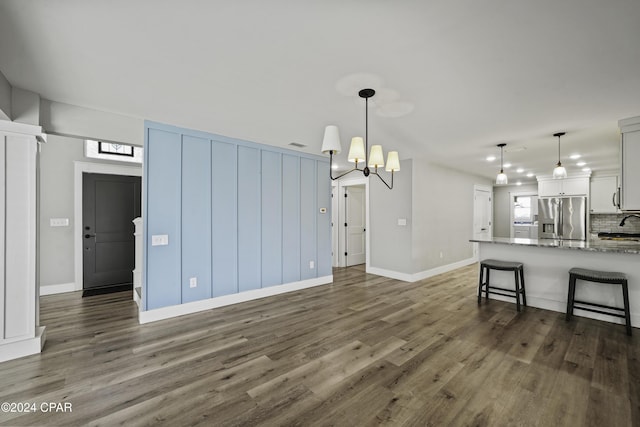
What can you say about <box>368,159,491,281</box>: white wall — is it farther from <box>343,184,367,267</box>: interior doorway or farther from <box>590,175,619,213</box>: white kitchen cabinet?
<box>590,175,619,213</box>: white kitchen cabinet

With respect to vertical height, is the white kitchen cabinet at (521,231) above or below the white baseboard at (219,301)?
above

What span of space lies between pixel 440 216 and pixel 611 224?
4.93 metres

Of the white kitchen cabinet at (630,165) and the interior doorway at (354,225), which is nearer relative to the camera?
the white kitchen cabinet at (630,165)

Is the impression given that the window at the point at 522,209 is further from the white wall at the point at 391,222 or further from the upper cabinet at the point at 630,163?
the upper cabinet at the point at 630,163

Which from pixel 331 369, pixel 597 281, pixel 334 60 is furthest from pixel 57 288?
pixel 597 281

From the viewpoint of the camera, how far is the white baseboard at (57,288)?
4363 millimetres

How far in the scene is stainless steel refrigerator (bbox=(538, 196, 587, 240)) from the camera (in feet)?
22.4

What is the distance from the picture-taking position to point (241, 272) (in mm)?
4105

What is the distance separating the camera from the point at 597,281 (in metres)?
3.11

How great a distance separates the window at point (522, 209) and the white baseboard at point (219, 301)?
7387mm

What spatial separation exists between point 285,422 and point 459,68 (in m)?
2.88

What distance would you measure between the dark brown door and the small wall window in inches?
13.2

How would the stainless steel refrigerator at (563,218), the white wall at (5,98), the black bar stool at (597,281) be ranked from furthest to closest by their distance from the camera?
the stainless steel refrigerator at (563,218) < the black bar stool at (597,281) < the white wall at (5,98)

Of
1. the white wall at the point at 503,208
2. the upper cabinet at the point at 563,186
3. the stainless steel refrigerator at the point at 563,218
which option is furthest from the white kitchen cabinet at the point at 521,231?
the upper cabinet at the point at 563,186
